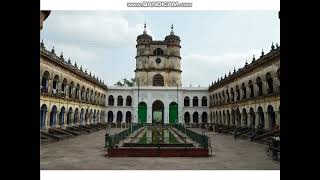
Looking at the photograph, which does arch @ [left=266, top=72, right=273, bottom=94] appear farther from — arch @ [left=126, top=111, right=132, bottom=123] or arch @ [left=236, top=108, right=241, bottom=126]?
arch @ [left=126, top=111, right=132, bottom=123]

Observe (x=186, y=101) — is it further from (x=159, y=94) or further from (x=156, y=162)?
(x=156, y=162)

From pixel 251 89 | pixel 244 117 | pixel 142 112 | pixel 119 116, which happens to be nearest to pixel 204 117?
pixel 142 112

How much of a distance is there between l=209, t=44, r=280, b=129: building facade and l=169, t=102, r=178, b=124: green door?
781 cm

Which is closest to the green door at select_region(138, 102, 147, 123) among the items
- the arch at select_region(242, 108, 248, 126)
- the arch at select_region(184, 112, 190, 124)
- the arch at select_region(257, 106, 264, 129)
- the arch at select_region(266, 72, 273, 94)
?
the arch at select_region(184, 112, 190, 124)

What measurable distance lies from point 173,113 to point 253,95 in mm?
21163

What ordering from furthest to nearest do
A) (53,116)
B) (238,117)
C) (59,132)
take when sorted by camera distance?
(238,117)
(53,116)
(59,132)

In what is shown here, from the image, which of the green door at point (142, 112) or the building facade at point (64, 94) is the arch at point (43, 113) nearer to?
the building facade at point (64, 94)

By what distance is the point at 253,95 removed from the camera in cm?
3281

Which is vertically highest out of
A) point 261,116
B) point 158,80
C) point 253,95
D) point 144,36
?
point 144,36

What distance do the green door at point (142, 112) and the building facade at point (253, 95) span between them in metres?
11.7

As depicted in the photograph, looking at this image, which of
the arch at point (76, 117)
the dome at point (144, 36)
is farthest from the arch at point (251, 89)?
the dome at point (144, 36)

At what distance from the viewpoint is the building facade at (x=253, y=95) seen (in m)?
26.9
